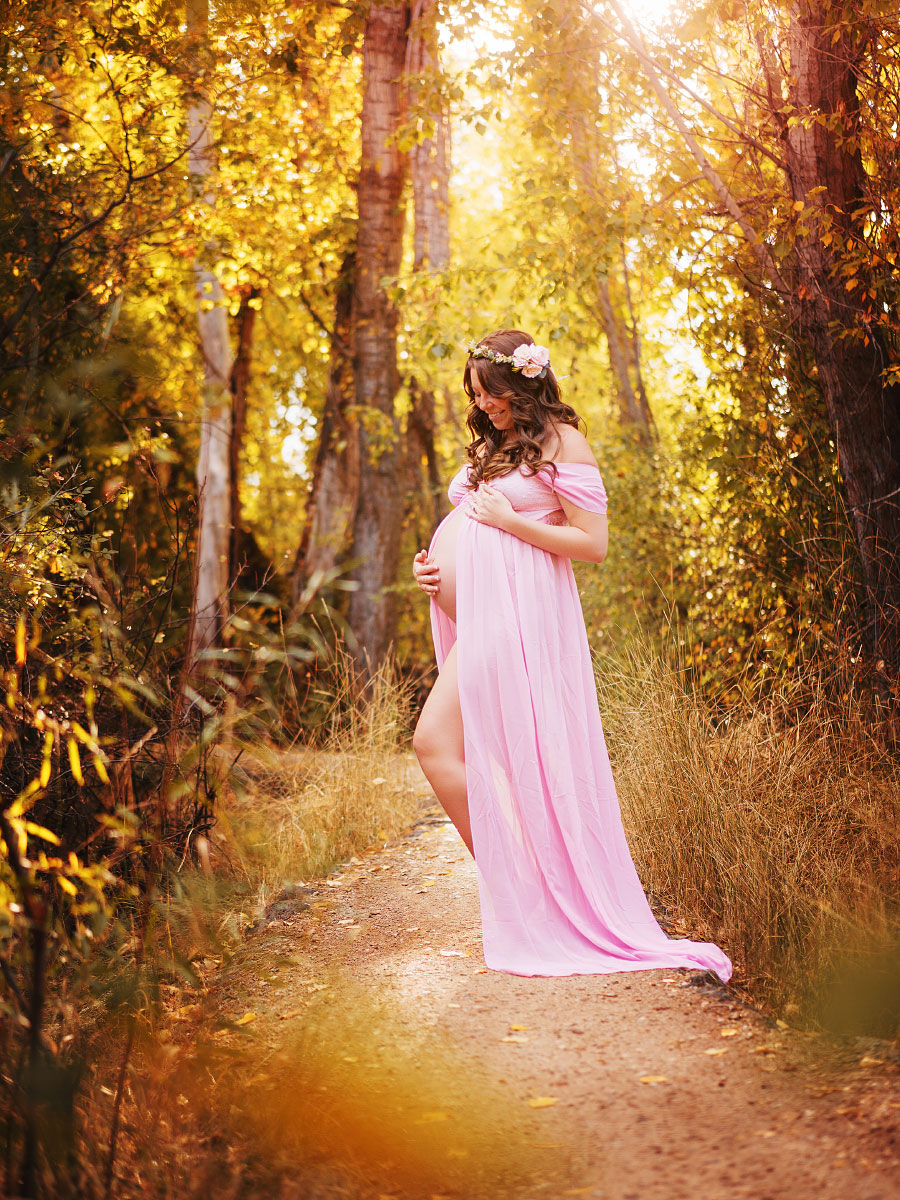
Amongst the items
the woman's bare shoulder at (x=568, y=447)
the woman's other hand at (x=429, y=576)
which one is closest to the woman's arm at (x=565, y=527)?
the woman's bare shoulder at (x=568, y=447)

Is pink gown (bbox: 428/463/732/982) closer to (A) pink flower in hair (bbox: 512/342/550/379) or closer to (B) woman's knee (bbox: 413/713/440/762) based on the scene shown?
(B) woman's knee (bbox: 413/713/440/762)

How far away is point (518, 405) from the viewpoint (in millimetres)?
4098

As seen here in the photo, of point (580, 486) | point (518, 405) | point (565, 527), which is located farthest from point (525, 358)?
point (565, 527)

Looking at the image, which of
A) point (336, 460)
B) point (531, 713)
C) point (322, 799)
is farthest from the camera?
point (336, 460)

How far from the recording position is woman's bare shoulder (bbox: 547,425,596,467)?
399cm

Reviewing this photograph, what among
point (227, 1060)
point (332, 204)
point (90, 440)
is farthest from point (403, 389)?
point (227, 1060)

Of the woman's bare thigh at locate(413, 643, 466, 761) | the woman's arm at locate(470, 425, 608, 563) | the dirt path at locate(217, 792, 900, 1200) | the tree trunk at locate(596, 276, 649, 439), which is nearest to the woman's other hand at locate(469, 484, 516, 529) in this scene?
the woman's arm at locate(470, 425, 608, 563)

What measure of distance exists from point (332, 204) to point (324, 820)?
24.9 ft

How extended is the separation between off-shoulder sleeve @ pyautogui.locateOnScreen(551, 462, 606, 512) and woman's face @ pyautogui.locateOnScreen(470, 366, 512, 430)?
1.08 feet

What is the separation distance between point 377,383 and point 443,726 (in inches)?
257

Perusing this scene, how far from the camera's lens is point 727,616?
657 centimetres

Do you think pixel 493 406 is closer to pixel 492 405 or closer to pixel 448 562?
pixel 492 405

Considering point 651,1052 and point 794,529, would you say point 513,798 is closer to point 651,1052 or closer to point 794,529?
point 651,1052

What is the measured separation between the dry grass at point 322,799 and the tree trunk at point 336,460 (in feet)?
16.0
